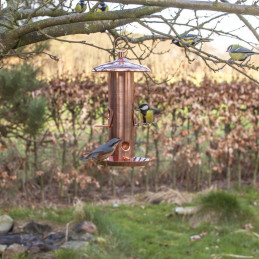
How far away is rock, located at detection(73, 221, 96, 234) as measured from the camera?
17.5ft

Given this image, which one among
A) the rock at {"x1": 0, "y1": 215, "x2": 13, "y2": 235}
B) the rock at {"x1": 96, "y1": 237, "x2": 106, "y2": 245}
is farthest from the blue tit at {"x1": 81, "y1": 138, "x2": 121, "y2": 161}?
the rock at {"x1": 0, "y1": 215, "x2": 13, "y2": 235}

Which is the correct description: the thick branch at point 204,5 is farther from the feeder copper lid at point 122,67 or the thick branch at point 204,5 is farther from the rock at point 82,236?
the rock at point 82,236

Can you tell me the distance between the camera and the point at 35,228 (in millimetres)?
5555

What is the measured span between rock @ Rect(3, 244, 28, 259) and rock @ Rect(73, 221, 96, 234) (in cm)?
75

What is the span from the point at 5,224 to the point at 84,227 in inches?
43.8

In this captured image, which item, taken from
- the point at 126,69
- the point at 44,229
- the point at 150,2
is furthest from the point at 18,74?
the point at 150,2

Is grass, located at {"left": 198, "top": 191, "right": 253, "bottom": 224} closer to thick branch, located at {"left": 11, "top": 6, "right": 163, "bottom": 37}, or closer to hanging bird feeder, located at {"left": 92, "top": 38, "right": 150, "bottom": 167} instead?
hanging bird feeder, located at {"left": 92, "top": 38, "right": 150, "bottom": 167}

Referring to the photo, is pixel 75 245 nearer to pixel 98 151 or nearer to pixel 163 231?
pixel 163 231

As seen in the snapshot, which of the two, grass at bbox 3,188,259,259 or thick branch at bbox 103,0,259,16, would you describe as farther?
grass at bbox 3,188,259,259

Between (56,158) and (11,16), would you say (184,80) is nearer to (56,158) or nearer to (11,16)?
(56,158)

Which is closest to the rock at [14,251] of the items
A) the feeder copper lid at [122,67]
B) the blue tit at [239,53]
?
the feeder copper lid at [122,67]

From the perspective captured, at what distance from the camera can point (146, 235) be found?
566 cm

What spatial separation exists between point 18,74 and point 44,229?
A: 2246 mm

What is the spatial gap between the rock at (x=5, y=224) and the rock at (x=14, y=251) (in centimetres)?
81
